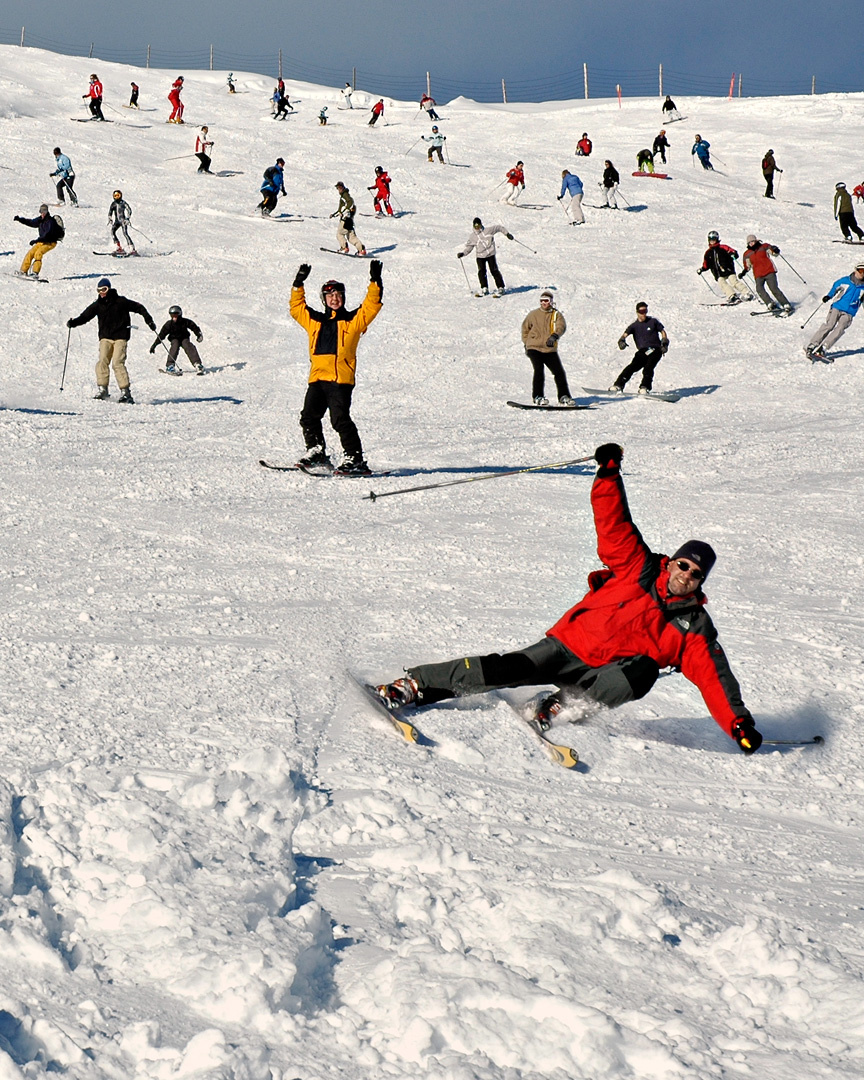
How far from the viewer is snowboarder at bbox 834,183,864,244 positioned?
2261cm

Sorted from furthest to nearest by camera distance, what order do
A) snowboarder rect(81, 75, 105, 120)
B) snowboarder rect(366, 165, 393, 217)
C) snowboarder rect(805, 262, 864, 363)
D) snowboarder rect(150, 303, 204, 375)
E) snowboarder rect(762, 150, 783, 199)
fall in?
1. snowboarder rect(81, 75, 105, 120)
2. snowboarder rect(762, 150, 783, 199)
3. snowboarder rect(366, 165, 393, 217)
4. snowboarder rect(805, 262, 864, 363)
5. snowboarder rect(150, 303, 204, 375)

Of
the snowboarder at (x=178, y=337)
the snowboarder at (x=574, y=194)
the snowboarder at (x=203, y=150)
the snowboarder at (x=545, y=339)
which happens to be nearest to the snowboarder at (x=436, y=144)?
the snowboarder at (x=203, y=150)

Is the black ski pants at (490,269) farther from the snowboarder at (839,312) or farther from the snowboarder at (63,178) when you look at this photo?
the snowboarder at (63,178)

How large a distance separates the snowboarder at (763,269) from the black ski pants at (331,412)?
437 inches

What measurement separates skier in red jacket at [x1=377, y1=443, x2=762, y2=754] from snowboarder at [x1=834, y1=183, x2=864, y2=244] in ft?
69.0

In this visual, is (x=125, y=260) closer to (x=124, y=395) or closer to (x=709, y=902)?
(x=124, y=395)

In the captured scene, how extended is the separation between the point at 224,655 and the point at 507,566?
2.52 m

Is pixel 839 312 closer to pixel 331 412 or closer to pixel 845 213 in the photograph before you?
pixel 845 213

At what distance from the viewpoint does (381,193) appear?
24.3m

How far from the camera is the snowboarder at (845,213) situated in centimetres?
2261

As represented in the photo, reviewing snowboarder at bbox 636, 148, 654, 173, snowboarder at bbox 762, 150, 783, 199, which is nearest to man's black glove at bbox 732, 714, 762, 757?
snowboarder at bbox 762, 150, 783, 199

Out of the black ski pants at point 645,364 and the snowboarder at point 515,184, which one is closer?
the black ski pants at point 645,364

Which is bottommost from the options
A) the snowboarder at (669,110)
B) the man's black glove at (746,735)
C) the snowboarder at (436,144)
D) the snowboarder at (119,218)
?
the man's black glove at (746,735)

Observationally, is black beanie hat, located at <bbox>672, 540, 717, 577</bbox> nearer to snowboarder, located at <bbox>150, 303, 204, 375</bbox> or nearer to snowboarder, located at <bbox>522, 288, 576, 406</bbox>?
snowboarder, located at <bbox>522, 288, 576, 406</bbox>
